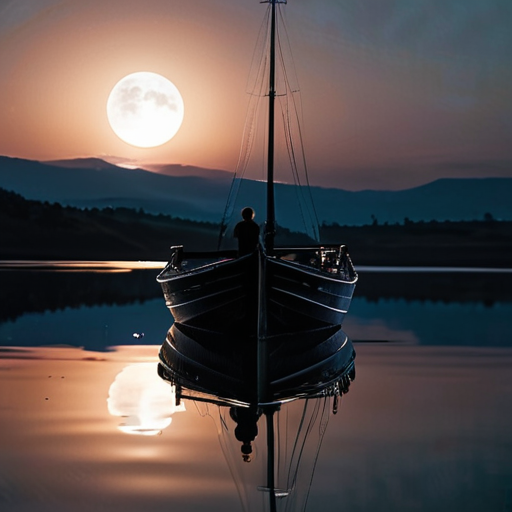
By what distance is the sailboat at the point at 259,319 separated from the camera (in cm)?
1678

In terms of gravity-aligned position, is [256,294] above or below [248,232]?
below

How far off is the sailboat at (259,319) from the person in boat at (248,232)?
1.42ft

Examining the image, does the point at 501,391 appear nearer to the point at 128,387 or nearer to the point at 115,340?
the point at 128,387

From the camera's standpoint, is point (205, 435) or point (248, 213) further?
point (248, 213)

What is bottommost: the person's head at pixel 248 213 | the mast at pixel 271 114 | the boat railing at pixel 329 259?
the boat railing at pixel 329 259

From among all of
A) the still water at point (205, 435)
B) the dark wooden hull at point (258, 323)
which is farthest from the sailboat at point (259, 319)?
the still water at point (205, 435)

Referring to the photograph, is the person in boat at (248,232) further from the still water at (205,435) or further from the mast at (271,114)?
the mast at (271,114)

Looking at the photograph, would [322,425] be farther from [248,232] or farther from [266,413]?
[248,232]

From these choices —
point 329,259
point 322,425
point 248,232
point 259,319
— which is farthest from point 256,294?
point 322,425

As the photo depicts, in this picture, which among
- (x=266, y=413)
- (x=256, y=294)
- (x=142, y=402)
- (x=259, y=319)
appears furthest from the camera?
(x=259, y=319)

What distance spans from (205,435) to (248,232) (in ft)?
38.4

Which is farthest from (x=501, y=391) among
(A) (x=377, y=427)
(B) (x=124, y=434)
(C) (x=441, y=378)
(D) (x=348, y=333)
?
(D) (x=348, y=333)

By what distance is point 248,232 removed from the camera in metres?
22.3

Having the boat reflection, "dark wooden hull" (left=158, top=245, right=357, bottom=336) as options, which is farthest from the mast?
the boat reflection
